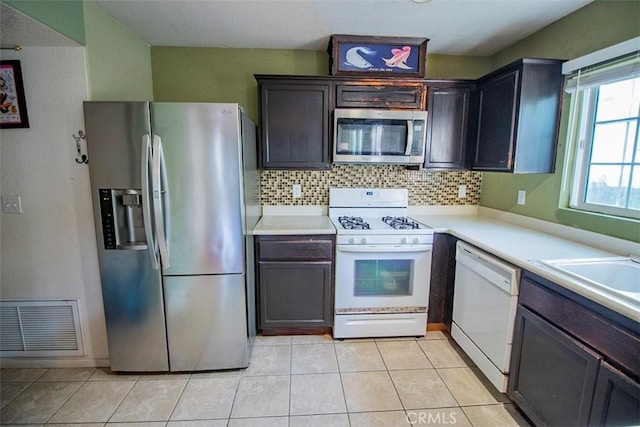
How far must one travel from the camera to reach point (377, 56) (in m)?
2.34

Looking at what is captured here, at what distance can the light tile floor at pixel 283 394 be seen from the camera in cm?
163

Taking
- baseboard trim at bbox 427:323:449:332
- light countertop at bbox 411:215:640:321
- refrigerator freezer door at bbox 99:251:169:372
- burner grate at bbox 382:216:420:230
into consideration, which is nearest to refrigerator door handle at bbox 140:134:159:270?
refrigerator freezer door at bbox 99:251:169:372

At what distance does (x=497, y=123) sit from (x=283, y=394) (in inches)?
94.1

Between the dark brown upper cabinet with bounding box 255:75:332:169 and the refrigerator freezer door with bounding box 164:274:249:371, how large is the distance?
1.03 metres

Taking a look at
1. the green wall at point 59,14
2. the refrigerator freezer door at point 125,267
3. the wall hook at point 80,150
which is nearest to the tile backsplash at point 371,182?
the refrigerator freezer door at point 125,267

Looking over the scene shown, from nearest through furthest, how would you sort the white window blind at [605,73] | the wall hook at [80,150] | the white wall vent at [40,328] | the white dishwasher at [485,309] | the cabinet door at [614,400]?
the cabinet door at [614,400], the white window blind at [605,73], the white dishwasher at [485,309], the wall hook at [80,150], the white wall vent at [40,328]

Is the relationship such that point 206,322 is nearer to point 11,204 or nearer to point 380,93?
point 11,204

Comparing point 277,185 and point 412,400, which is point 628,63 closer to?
point 412,400

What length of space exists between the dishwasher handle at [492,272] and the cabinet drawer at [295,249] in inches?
38.2

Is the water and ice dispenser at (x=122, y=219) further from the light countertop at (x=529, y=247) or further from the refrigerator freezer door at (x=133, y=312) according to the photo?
the light countertop at (x=529, y=247)

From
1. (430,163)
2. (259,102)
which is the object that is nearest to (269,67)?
(259,102)

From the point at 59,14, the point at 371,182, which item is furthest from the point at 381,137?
the point at 59,14

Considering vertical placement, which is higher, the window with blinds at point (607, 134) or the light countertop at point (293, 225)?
the window with blinds at point (607, 134)

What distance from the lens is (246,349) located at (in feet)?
6.55
